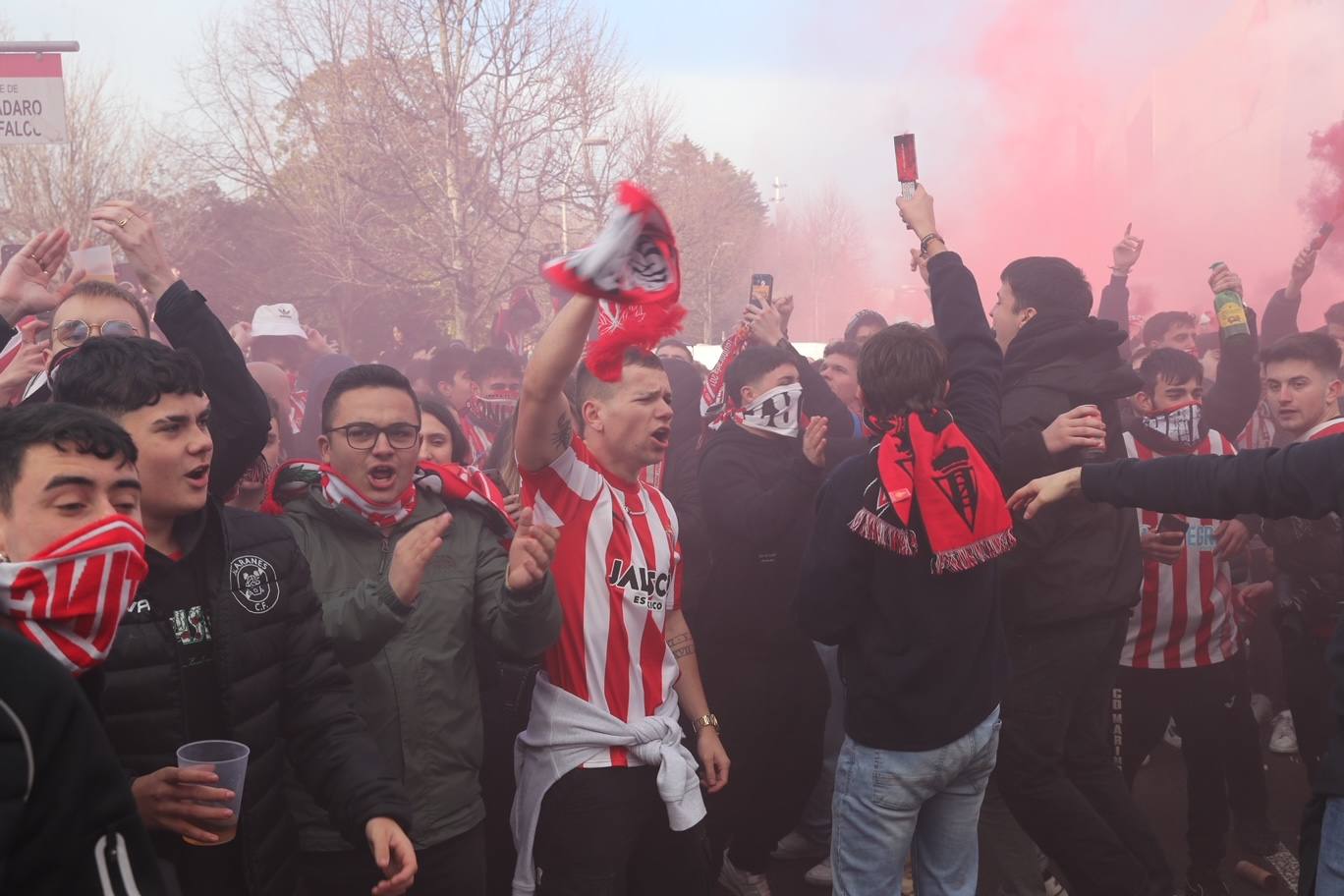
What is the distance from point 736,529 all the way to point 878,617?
1192 mm

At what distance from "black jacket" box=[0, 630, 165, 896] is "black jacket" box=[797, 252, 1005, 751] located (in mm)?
2293

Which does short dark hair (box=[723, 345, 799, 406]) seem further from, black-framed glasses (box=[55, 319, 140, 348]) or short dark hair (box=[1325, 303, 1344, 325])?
short dark hair (box=[1325, 303, 1344, 325])

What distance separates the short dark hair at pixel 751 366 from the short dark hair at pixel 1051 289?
3.71 feet

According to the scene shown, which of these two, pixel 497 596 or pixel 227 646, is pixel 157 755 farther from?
pixel 497 596

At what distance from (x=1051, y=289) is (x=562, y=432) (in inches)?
86.1

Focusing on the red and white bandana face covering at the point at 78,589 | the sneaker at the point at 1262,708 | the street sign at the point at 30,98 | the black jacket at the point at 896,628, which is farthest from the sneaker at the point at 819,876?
the street sign at the point at 30,98

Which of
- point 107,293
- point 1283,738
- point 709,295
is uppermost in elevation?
point 709,295

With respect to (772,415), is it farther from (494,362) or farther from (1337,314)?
(1337,314)

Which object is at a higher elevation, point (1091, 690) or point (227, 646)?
point (227, 646)

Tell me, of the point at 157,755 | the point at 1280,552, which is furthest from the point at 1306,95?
the point at 157,755

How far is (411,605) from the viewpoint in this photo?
3062 mm

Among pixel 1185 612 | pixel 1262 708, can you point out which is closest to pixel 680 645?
pixel 1185 612

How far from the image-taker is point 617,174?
22.4 meters

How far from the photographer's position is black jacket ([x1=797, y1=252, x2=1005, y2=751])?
342cm
